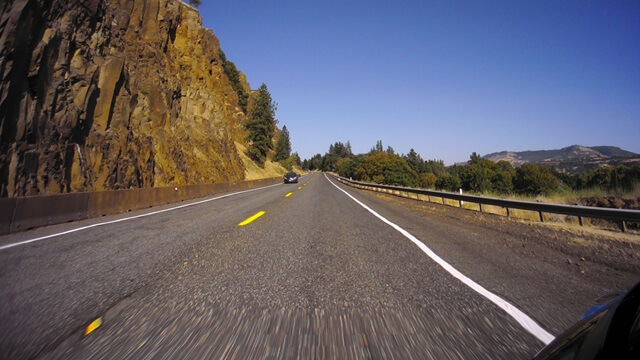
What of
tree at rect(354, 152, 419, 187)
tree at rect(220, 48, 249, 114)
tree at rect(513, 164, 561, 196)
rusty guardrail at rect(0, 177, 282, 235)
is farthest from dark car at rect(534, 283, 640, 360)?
tree at rect(513, 164, 561, 196)

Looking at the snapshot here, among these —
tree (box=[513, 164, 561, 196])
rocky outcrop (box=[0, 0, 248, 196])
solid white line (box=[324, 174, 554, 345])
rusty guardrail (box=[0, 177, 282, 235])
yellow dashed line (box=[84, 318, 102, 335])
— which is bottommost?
tree (box=[513, 164, 561, 196])

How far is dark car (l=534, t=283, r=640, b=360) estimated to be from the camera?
85cm

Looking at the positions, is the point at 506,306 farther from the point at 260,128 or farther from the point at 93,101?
the point at 260,128

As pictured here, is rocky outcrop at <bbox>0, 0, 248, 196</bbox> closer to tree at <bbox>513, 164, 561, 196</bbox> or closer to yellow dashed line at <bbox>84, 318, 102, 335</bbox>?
yellow dashed line at <bbox>84, 318, 102, 335</bbox>

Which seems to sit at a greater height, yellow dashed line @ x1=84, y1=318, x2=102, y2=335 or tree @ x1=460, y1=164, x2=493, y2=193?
yellow dashed line @ x1=84, y1=318, x2=102, y2=335

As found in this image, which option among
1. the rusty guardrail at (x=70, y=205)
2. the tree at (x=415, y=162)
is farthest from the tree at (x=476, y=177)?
the rusty guardrail at (x=70, y=205)

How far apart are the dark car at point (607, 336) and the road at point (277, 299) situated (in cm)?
105

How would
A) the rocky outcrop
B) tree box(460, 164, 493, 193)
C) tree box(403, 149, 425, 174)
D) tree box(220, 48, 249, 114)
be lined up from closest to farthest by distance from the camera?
the rocky outcrop → tree box(220, 48, 249, 114) → tree box(460, 164, 493, 193) → tree box(403, 149, 425, 174)

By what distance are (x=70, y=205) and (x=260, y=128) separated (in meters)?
50.0

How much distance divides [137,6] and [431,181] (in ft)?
415

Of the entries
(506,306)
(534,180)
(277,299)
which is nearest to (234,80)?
(534,180)

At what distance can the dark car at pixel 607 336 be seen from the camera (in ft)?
2.78

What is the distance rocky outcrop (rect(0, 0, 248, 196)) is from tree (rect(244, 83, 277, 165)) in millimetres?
25565

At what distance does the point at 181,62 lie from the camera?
34312 mm
